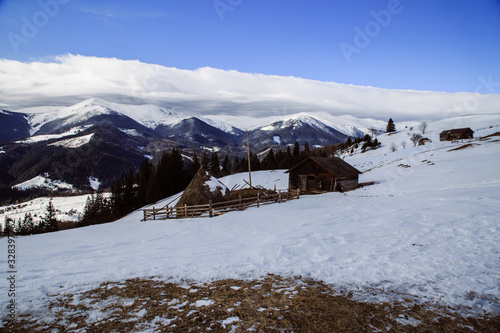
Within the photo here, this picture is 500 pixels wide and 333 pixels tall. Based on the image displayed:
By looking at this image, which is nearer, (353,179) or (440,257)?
(440,257)

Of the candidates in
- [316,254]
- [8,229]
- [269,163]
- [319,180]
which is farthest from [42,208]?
[316,254]

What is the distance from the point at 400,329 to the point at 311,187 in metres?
32.0

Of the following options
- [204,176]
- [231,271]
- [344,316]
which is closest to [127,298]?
[231,271]

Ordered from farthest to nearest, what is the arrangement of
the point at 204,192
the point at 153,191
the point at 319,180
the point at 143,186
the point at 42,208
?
the point at 42,208, the point at 143,186, the point at 153,191, the point at 319,180, the point at 204,192

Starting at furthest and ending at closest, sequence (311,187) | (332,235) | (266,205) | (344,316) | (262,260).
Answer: (311,187) < (266,205) < (332,235) < (262,260) < (344,316)

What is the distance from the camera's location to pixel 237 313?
6105mm

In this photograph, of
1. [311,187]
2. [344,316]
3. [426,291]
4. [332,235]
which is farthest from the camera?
[311,187]

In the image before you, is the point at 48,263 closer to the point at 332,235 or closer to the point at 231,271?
the point at 231,271

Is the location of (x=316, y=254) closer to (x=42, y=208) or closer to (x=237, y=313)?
(x=237, y=313)

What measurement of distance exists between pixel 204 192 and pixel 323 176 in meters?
16.6

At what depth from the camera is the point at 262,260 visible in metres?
10.1

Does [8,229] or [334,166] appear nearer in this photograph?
[8,229]

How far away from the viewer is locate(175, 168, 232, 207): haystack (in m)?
28.0

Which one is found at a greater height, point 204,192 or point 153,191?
point 153,191
